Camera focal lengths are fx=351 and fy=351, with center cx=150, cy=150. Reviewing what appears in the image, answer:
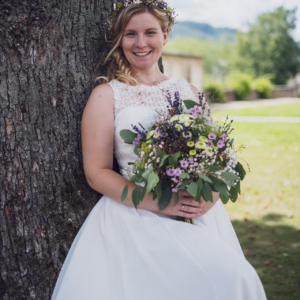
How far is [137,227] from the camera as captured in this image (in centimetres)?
217

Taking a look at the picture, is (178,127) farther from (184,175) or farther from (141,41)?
(141,41)

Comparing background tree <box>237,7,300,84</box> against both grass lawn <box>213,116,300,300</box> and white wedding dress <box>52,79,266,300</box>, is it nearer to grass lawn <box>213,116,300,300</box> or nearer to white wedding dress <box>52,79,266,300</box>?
grass lawn <box>213,116,300,300</box>

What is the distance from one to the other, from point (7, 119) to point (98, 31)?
36.4 inches

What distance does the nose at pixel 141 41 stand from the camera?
2.51m

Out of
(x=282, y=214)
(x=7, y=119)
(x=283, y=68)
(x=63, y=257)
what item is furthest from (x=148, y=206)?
(x=283, y=68)

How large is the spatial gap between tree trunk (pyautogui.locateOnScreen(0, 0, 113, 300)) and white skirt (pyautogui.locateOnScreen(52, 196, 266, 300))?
25cm

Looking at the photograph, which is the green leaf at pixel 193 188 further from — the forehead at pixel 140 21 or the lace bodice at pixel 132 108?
the forehead at pixel 140 21

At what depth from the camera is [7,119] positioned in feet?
7.61

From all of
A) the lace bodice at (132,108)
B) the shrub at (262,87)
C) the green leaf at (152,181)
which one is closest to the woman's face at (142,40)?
the lace bodice at (132,108)

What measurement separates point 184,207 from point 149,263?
0.40m

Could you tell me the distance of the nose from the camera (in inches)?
98.8

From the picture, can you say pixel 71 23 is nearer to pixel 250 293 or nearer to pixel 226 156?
pixel 226 156

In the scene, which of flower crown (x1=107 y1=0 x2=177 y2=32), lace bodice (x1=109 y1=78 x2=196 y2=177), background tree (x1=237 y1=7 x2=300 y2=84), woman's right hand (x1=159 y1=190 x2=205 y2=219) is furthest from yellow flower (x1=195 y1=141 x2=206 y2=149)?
background tree (x1=237 y1=7 x2=300 y2=84)

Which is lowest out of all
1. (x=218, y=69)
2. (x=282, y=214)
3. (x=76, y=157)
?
(x=282, y=214)
